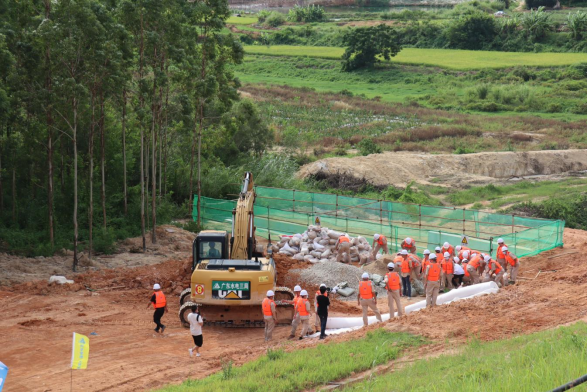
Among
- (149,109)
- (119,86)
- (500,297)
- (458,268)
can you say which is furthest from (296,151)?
(500,297)

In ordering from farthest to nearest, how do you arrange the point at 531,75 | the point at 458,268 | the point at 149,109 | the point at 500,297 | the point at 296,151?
1. the point at 531,75
2. the point at 296,151
3. the point at 149,109
4. the point at 458,268
5. the point at 500,297

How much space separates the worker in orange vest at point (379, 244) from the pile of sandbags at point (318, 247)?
0.35m

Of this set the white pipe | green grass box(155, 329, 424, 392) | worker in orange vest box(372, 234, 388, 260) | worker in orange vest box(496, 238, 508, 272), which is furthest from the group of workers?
worker in orange vest box(372, 234, 388, 260)

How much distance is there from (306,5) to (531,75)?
37.9 meters

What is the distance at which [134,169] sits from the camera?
36.8 meters

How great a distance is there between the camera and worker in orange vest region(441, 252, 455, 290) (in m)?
22.8

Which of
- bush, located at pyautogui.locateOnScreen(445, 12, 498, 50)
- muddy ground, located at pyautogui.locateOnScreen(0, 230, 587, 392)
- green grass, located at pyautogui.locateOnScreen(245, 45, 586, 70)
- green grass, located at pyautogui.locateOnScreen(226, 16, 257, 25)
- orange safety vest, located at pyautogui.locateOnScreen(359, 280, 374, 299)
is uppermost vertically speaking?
green grass, located at pyautogui.locateOnScreen(226, 16, 257, 25)

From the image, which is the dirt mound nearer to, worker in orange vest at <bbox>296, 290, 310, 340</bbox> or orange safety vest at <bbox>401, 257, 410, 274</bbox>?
orange safety vest at <bbox>401, 257, 410, 274</bbox>

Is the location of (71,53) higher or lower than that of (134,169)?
higher

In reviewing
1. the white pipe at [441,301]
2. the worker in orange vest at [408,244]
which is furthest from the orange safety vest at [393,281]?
the worker in orange vest at [408,244]

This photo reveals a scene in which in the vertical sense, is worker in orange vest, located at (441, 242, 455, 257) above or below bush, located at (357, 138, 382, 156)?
below

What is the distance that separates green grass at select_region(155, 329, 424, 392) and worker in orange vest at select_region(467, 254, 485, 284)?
23.6ft

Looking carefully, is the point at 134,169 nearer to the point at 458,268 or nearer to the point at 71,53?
the point at 71,53

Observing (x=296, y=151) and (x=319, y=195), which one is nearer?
(x=319, y=195)
